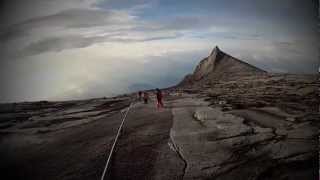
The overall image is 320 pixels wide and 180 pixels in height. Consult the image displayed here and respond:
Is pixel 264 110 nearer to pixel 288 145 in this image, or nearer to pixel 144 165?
pixel 288 145

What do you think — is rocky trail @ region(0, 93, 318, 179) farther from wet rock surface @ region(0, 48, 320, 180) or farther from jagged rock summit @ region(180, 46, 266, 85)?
jagged rock summit @ region(180, 46, 266, 85)

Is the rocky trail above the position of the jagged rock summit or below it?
below

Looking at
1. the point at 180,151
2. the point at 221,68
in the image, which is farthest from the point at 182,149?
the point at 221,68

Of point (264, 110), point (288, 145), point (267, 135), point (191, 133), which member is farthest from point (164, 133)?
point (264, 110)

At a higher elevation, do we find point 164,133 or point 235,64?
point 235,64

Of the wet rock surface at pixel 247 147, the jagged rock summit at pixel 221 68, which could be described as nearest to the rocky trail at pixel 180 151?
the wet rock surface at pixel 247 147

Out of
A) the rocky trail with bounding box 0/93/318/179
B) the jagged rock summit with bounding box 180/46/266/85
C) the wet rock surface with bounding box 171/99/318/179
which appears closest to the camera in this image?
the wet rock surface with bounding box 171/99/318/179

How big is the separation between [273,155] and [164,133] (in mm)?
5104

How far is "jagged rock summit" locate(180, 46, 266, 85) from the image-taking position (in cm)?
6519

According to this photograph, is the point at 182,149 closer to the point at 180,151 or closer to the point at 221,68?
the point at 180,151

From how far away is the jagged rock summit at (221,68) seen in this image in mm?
65188

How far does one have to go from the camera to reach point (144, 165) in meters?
9.34

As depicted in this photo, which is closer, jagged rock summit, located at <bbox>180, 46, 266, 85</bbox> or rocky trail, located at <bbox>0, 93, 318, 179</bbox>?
rocky trail, located at <bbox>0, 93, 318, 179</bbox>

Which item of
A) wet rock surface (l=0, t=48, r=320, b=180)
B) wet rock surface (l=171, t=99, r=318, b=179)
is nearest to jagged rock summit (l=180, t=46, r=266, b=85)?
wet rock surface (l=0, t=48, r=320, b=180)
